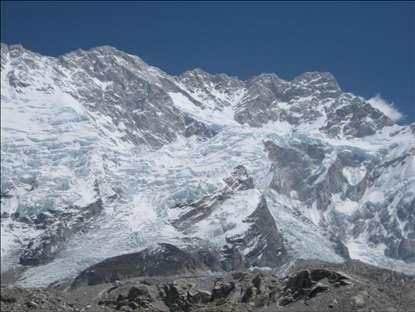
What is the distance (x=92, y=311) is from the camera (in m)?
156

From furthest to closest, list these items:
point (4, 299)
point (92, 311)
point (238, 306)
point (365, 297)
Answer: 1. point (238, 306)
2. point (365, 297)
3. point (92, 311)
4. point (4, 299)

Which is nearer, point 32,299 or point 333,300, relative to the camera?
point 32,299

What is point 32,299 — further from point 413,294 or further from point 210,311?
point 413,294

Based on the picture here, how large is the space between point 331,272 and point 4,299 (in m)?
71.3

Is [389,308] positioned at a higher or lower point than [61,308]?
lower

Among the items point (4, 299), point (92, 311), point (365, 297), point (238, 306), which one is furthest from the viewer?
point (238, 306)

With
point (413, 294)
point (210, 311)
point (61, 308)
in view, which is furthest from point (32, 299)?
point (413, 294)

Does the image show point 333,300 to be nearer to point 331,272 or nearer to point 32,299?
point 331,272

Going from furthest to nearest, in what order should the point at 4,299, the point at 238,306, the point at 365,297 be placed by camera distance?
1. the point at 238,306
2. the point at 365,297
3. the point at 4,299

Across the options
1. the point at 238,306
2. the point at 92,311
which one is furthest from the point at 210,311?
the point at 92,311

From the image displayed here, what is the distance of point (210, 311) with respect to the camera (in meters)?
172

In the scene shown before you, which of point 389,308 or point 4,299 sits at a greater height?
point 4,299

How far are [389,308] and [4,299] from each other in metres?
63.2

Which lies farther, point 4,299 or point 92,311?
point 92,311
